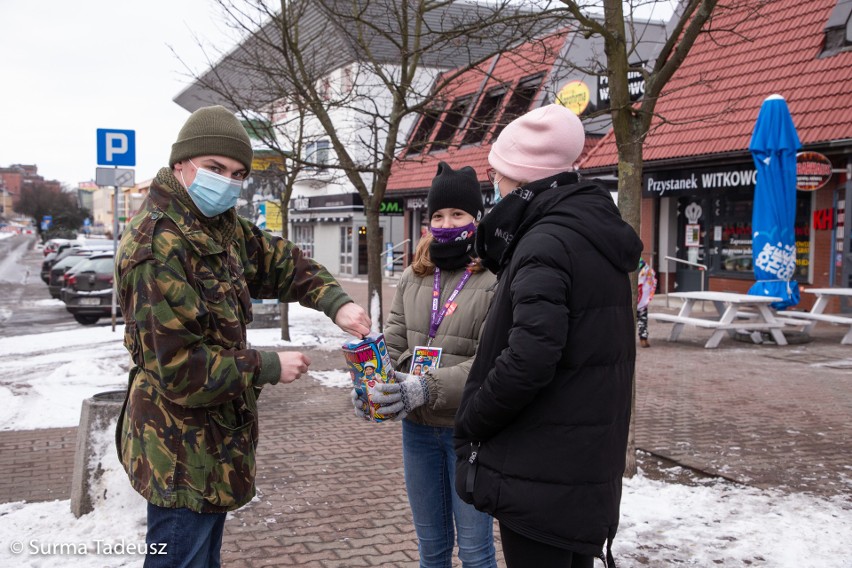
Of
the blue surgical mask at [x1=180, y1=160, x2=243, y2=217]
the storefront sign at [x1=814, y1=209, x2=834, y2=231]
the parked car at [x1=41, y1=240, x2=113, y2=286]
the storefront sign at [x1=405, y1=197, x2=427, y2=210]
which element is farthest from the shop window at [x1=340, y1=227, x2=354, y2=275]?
the blue surgical mask at [x1=180, y1=160, x2=243, y2=217]

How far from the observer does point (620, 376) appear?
2.32 m

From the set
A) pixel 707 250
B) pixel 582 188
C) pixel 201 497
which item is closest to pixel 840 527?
pixel 582 188

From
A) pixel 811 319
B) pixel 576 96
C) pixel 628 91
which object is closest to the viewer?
pixel 628 91

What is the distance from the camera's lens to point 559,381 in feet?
7.39

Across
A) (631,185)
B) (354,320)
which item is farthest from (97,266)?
(354,320)

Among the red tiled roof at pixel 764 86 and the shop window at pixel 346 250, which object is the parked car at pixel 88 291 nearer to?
the red tiled roof at pixel 764 86

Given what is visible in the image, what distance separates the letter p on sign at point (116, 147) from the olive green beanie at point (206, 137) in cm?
1141

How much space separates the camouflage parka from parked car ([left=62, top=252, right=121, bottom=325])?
51.2 feet

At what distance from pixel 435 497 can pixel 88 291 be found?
51.2ft

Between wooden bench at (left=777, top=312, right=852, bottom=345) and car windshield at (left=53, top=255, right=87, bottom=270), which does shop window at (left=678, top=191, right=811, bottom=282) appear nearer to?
wooden bench at (left=777, top=312, right=852, bottom=345)

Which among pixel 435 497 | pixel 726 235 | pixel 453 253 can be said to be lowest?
pixel 435 497

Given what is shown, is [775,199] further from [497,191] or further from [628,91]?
[497,191]

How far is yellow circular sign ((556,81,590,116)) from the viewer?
770 inches

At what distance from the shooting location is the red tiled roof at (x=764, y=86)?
14.3 meters
